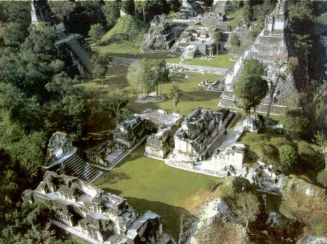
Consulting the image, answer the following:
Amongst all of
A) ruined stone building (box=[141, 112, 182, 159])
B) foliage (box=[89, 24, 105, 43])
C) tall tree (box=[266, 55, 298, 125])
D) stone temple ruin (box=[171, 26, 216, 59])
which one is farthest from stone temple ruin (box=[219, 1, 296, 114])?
foliage (box=[89, 24, 105, 43])

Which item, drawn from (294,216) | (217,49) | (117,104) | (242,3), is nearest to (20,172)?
(117,104)

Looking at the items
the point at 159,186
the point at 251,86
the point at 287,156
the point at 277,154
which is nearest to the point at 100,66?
the point at 251,86

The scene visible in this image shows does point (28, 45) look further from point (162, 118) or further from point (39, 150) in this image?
point (39, 150)

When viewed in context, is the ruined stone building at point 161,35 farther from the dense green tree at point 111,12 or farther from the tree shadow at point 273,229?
the tree shadow at point 273,229

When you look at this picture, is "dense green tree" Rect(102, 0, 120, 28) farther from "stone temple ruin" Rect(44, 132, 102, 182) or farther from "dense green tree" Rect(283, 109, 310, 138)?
"dense green tree" Rect(283, 109, 310, 138)

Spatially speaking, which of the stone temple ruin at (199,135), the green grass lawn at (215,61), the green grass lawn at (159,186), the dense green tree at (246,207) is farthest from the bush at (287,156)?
the green grass lawn at (215,61)

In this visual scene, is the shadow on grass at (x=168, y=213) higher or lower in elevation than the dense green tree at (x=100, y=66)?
lower
